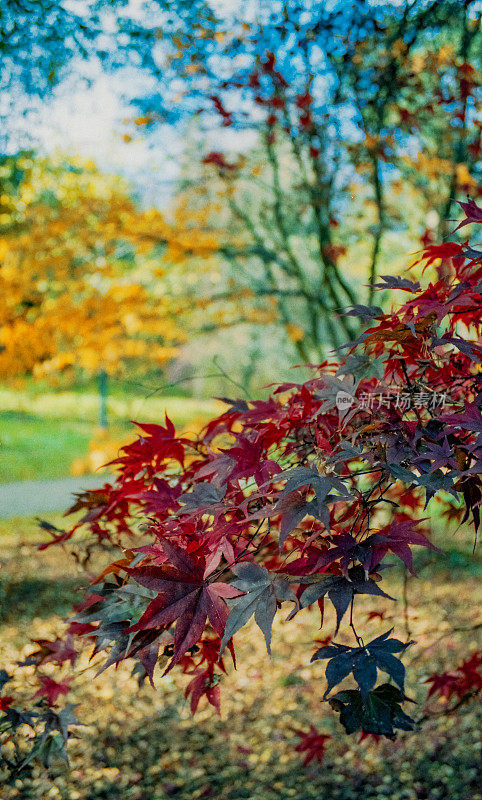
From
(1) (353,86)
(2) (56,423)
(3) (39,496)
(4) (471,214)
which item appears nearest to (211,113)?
(1) (353,86)

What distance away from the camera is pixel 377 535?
0.90 meters

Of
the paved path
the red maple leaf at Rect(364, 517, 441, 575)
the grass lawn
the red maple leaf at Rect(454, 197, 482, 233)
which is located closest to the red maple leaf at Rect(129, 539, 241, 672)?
the red maple leaf at Rect(364, 517, 441, 575)

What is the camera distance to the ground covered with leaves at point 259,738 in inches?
88.6

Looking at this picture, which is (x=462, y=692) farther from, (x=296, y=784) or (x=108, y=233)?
(x=108, y=233)

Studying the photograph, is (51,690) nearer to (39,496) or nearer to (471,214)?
(471,214)

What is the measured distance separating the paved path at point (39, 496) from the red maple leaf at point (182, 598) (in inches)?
194

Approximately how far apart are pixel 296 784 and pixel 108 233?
9.90ft

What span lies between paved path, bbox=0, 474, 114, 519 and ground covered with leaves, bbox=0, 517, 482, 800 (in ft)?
8.41

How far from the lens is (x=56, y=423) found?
14375 millimetres

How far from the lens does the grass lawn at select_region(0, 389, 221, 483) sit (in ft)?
34.2

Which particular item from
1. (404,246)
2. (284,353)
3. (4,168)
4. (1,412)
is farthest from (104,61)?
(1,412)

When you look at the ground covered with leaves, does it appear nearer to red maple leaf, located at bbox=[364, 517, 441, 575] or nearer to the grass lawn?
red maple leaf, located at bbox=[364, 517, 441, 575]

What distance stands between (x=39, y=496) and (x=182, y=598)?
6423 millimetres

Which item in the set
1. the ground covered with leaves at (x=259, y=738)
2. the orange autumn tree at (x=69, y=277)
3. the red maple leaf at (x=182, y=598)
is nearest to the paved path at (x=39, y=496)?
the orange autumn tree at (x=69, y=277)
